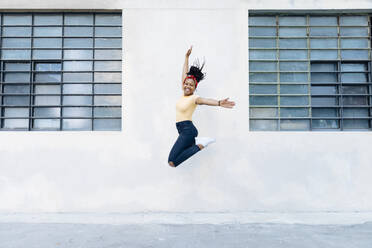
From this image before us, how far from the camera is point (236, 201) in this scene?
192 inches

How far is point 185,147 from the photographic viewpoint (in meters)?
4.45

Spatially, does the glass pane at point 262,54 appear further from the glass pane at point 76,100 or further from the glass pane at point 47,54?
the glass pane at point 47,54

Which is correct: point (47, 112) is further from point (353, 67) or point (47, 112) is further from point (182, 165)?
point (353, 67)

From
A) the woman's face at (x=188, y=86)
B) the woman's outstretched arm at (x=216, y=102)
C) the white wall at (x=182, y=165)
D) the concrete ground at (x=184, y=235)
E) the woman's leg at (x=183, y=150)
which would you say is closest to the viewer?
the concrete ground at (x=184, y=235)

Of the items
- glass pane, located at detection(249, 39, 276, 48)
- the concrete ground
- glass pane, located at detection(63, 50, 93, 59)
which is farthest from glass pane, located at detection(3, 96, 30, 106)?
glass pane, located at detection(249, 39, 276, 48)

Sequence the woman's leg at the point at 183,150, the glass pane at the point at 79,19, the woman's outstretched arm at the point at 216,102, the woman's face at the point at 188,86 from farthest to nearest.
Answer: the glass pane at the point at 79,19 < the woman's face at the point at 188,86 < the woman's leg at the point at 183,150 < the woman's outstretched arm at the point at 216,102

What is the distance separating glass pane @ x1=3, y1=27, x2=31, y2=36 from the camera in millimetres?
5207

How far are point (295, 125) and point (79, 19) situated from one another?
13.9 feet


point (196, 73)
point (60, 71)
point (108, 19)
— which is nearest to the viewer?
point (196, 73)

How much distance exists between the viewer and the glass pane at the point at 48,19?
5230mm

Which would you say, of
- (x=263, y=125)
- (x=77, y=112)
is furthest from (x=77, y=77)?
(x=263, y=125)

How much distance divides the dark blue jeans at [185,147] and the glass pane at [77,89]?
192 centimetres

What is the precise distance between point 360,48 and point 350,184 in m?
2.37

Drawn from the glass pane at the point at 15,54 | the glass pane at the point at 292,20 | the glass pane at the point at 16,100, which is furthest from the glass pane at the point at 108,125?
the glass pane at the point at 292,20
